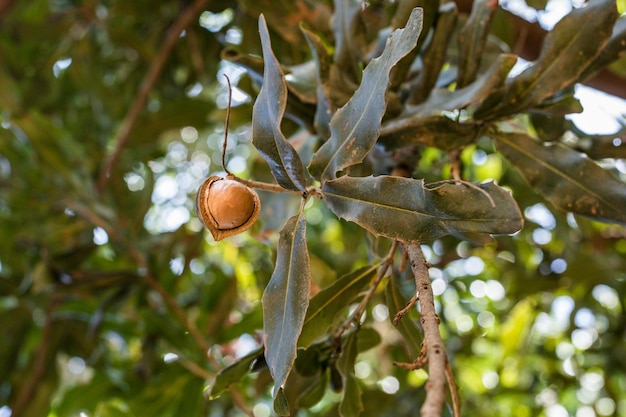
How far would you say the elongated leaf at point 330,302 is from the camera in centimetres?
68

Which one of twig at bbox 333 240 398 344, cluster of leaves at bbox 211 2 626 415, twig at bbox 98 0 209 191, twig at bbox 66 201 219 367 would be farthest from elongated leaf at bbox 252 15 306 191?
twig at bbox 98 0 209 191

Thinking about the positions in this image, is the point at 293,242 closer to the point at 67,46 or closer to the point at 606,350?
the point at 606,350

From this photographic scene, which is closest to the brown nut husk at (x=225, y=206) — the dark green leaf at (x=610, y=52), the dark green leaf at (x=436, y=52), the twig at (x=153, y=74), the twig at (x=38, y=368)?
the dark green leaf at (x=436, y=52)

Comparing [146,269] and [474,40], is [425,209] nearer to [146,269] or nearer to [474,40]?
[474,40]

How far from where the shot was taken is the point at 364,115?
57 cm

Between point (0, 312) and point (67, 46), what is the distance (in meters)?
0.73

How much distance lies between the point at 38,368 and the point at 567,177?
116 cm

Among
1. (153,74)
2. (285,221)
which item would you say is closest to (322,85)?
(285,221)

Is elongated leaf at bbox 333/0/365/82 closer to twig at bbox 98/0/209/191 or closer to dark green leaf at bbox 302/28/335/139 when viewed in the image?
dark green leaf at bbox 302/28/335/139

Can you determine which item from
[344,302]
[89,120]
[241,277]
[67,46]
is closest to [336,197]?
[344,302]

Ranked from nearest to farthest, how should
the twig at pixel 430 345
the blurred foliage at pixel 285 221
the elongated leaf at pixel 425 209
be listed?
the twig at pixel 430 345 → the elongated leaf at pixel 425 209 → the blurred foliage at pixel 285 221

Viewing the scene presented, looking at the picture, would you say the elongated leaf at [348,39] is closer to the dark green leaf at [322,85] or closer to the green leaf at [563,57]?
the dark green leaf at [322,85]

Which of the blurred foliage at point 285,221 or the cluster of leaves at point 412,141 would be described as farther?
the blurred foliage at point 285,221

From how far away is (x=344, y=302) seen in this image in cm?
70
